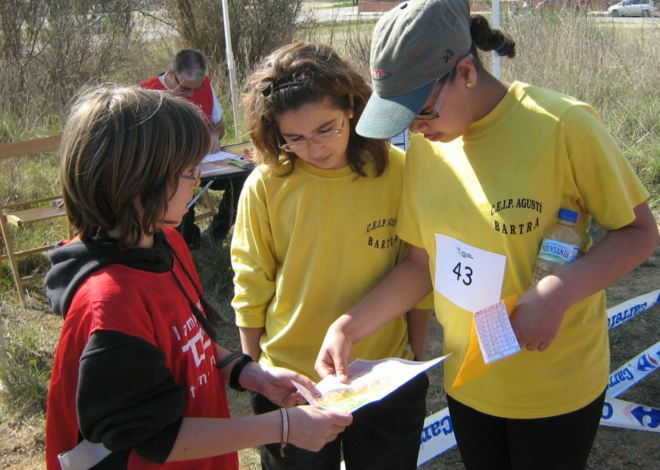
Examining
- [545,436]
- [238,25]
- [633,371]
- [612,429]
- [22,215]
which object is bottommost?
[612,429]

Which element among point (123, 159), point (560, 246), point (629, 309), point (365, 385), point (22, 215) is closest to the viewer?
point (123, 159)

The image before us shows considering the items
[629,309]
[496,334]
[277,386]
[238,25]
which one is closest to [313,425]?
[277,386]

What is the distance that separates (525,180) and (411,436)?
0.86m

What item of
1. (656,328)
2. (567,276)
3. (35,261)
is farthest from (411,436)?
(35,261)

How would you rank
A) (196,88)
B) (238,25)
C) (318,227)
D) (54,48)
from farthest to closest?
(238,25) → (54,48) → (196,88) → (318,227)

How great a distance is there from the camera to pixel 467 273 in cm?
149

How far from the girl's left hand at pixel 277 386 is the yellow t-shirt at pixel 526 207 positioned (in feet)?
1.37

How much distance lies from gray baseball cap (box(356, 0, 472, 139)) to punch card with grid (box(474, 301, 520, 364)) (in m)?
0.44

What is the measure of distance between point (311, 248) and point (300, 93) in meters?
0.42

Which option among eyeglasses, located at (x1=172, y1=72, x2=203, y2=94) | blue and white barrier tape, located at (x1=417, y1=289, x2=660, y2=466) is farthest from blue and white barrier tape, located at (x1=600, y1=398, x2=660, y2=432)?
eyeglasses, located at (x1=172, y1=72, x2=203, y2=94)

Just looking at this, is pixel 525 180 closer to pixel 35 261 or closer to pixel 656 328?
pixel 656 328

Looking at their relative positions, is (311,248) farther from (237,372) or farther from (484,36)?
(484,36)

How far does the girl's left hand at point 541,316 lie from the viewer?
50.6 inches

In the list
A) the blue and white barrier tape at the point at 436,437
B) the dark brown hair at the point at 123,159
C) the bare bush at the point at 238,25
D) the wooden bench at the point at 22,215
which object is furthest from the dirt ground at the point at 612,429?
the bare bush at the point at 238,25
